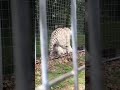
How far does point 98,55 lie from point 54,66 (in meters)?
2.44

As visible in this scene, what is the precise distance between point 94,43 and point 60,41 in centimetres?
290

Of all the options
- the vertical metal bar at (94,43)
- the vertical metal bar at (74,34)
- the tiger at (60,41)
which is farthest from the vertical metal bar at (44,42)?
the vertical metal bar at (94,43)

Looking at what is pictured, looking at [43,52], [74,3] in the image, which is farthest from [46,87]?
[74,3]

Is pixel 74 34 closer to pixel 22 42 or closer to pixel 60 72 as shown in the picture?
pixel 60 72

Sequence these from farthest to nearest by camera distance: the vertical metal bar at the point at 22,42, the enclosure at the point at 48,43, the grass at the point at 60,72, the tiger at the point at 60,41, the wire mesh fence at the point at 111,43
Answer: the tiger at the point at 60,41 < the grass at the point at 60,72 < the wire mesh fence at the point at 111,43 < the enclosure at the point at 48,43 < the vertical metal bar at the point at 22,42

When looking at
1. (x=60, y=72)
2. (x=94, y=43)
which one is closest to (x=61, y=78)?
(x=60, y=72)

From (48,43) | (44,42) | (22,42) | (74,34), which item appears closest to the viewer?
(22,42)

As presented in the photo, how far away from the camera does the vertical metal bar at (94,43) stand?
50 centimetres

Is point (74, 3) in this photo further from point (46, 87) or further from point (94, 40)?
point (94, 40)

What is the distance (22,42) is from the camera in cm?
46

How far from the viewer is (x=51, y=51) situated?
3.02m

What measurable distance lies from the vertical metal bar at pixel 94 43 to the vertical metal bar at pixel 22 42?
0.35 ft

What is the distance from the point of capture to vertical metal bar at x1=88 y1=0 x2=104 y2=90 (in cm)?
50

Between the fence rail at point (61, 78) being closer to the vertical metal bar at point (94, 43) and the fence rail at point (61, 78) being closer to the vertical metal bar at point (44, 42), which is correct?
the vertical metal bar at point (44, 42)
